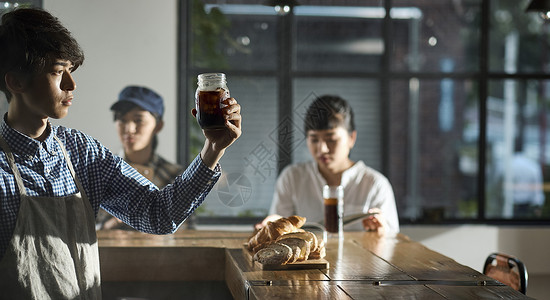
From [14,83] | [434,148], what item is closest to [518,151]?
[434,148]

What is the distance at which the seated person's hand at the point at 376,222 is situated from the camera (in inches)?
97.0

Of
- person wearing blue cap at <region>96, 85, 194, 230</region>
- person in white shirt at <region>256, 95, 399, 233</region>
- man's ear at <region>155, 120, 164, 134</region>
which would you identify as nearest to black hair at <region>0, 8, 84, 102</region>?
person in white shirt at <region>256, 95, 399, 233</region>

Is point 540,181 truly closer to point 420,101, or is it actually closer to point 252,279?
point 420,101

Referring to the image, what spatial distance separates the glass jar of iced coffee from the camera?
150cm

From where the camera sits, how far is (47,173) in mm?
1484

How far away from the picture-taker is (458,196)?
173 inches

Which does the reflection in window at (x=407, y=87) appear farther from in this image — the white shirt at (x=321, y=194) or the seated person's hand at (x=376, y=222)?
the seated person's hand at (x=376, y=222)

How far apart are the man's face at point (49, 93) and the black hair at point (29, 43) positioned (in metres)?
0.02

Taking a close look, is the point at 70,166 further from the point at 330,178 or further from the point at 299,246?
the point at 330,178

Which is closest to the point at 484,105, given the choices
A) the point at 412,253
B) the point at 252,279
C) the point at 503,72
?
the point at 503,72

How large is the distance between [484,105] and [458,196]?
62 cm

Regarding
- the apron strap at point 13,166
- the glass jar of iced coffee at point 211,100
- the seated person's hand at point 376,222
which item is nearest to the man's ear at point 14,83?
the apron strap at point 13,166

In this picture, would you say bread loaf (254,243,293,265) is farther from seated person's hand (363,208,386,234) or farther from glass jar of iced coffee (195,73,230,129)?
seated person's hand (363,208,386,234)

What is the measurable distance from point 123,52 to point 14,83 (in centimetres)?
243
